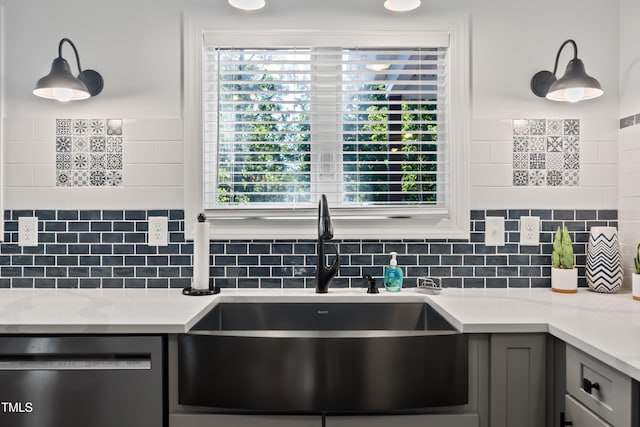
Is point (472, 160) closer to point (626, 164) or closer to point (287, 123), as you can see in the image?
point (626, 164)

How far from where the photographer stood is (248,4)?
6.61 feet

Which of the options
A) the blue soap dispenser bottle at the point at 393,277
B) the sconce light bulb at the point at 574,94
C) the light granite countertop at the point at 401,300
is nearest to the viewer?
the light granite countertop at the point at 401,300

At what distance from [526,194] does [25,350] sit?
2.03m

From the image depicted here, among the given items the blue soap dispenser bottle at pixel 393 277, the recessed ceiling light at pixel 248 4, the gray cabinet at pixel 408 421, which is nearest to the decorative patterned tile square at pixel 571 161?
the blue soap dispenser bottle at pixel 393 277

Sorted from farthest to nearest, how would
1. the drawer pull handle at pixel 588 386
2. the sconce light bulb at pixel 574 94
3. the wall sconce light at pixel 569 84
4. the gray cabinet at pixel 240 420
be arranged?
the sconce light bulb at pixel 574 94 → the wall sconce light at pixel 569 84 → the gray cabinet at pixel 240 420 → the drawer pull handle at pixel 588 386

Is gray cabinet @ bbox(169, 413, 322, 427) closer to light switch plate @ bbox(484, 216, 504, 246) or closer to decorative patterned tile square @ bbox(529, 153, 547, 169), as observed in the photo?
light switch plate @ bbox(484, 216, 504, 246)

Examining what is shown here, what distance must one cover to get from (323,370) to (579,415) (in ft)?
2.37

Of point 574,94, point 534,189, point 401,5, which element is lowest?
point 534,189

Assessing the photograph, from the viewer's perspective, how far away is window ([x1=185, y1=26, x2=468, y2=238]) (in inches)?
84.0

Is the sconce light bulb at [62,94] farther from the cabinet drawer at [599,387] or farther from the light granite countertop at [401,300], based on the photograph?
the cabinet drawer at [599,387]

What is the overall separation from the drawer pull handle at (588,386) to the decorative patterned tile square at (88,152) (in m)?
1.92

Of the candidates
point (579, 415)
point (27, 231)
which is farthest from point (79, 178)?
point (579, 415)

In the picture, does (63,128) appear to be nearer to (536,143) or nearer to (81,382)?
(81,382)

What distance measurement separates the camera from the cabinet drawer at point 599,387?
111cm
